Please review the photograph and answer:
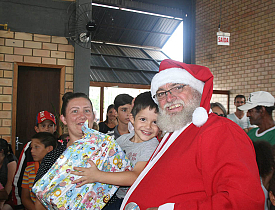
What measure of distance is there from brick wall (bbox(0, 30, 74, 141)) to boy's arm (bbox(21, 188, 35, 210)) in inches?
94.6

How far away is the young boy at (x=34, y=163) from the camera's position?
9.24 feet

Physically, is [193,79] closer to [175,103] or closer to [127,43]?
[175,103]

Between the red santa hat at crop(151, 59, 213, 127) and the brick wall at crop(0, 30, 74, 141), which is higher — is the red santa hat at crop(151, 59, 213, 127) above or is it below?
below

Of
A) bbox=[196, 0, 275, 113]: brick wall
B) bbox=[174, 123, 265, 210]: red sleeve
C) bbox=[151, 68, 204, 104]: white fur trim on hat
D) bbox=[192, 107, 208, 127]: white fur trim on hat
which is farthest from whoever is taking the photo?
bbox=[196, 0, 275, 113]: brick wall

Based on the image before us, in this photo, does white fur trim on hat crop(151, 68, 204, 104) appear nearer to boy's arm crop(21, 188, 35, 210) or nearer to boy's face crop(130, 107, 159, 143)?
boy's face crop(130, 107, 159, 143)

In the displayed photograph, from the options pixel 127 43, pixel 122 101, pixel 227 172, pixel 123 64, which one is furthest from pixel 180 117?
pixel 127 43

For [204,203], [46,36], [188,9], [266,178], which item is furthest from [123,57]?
[204,203]

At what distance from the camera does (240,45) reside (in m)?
7.88

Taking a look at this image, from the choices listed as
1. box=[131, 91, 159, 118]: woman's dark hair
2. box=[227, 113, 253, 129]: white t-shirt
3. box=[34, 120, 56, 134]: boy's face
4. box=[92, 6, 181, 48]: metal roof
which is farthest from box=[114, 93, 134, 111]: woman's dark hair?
box=[92, 6, 181, 48]: metal roof

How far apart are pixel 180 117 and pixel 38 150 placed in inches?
82.1

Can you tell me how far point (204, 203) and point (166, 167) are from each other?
0.88 ft

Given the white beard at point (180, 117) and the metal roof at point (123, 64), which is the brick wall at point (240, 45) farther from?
the white beard at point (180, 117)

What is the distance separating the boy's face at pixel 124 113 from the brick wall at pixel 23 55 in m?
2.30

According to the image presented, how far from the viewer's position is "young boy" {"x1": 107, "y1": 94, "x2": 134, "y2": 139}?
3266 millimetres
